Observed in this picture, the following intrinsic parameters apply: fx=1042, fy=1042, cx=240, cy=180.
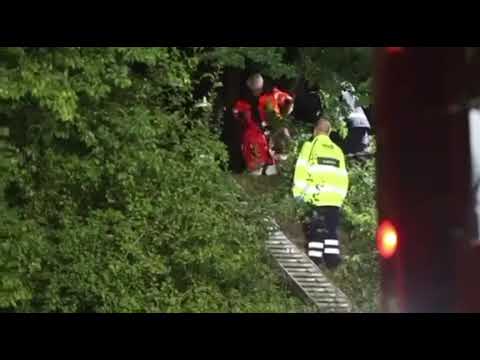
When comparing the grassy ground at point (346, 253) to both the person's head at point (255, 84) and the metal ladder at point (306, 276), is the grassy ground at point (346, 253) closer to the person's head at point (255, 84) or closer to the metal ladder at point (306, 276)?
the metal ladder at point (306, 276)

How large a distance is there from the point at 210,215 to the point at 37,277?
200cm

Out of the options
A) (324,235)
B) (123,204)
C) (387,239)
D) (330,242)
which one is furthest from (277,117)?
(387,239)

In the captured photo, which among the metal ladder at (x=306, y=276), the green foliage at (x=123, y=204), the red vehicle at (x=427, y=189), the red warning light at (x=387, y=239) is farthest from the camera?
the metal ladder at (x=306, y=276)

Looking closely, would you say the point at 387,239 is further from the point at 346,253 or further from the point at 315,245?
the point at 346,253

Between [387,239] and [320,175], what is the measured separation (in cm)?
873

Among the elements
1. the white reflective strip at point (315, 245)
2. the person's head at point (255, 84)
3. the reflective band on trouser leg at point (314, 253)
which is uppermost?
the person's head at point (255, 84)

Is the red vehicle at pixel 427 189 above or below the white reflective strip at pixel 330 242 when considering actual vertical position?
below

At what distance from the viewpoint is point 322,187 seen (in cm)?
1294

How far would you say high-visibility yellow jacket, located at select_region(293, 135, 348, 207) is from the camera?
12.9 meters

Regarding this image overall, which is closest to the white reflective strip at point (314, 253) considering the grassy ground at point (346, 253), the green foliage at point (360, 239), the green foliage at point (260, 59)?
the grassy ground at point (346, 253)

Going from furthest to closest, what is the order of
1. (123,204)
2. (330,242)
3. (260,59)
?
A: (330,242) → (260,59) → (123,204)

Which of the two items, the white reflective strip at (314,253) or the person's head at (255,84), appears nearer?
the person's head at (255,84)

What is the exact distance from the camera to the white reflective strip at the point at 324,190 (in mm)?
12906
